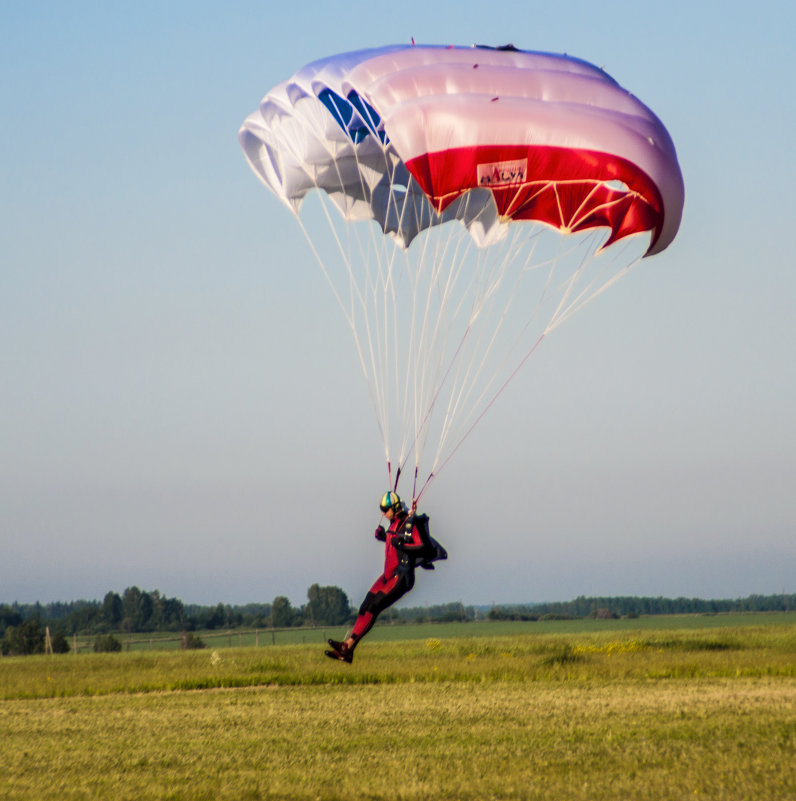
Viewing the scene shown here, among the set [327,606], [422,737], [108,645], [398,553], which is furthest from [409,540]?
[327,606]

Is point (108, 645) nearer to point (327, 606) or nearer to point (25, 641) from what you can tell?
point (25, 641)

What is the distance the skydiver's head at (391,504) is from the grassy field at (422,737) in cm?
293

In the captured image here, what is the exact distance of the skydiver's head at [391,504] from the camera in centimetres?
1290

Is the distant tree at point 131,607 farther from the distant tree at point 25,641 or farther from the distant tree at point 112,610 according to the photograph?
the distant tree at point 25,641

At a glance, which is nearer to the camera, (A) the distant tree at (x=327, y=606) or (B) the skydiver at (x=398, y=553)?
(B) the skydiver at (x=398, y=553)

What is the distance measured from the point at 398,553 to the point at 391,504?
64 cm

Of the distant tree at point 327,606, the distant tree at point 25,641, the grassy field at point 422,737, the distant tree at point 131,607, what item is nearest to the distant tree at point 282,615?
the distant tree at point 327,606

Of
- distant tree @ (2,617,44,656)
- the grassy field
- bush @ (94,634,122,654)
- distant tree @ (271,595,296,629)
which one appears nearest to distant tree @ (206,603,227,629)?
distant tree @ (271,595,296,629)

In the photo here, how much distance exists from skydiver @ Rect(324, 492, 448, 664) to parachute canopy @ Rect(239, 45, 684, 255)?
14.5ft

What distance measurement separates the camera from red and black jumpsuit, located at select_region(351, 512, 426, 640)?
12.7 m

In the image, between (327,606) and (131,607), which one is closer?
(327,606)

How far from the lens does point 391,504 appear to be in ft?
42.3

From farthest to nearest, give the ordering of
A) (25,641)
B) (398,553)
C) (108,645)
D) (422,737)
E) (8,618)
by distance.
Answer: (8,618) < (25,641) < (108,645) < (422,737) < (398,553)

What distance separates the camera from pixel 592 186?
48.4 ft
